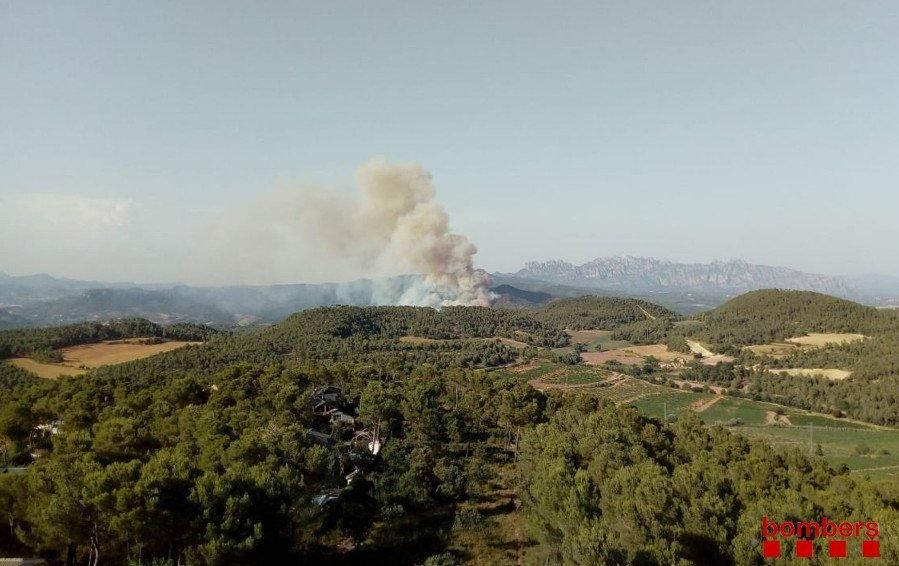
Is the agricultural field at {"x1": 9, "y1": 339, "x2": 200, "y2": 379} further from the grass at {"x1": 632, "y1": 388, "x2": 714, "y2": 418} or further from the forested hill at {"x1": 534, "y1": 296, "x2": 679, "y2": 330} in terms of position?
the forested hill at {"x1": 534, "y1": 296, "x2": 679, "y2": 330}

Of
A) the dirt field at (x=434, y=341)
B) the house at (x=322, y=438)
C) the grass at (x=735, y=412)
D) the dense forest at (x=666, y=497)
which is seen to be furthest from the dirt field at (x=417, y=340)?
the dense forest at (x=666, y=497)

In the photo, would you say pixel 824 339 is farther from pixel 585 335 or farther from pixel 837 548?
pixel 837 548

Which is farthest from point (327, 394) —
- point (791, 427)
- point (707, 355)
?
point (707, 355)

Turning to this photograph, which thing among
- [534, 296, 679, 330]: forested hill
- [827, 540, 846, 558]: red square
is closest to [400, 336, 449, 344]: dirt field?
[534, 296, 679, 330]: forested hill

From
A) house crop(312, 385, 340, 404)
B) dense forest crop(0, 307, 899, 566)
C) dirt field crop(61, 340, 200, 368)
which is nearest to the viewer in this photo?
dense forest crop(0, 307, 899, 566)

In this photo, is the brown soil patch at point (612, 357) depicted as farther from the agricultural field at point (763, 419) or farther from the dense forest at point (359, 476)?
the dense forest at point (359, 476)

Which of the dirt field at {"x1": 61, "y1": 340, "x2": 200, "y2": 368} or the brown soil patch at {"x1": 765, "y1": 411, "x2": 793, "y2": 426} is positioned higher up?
the dirt field at {"x1": 61, "y1": 340, "x2": 200, "y2": 368}

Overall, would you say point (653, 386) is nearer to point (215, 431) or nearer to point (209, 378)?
point (209, 378)
